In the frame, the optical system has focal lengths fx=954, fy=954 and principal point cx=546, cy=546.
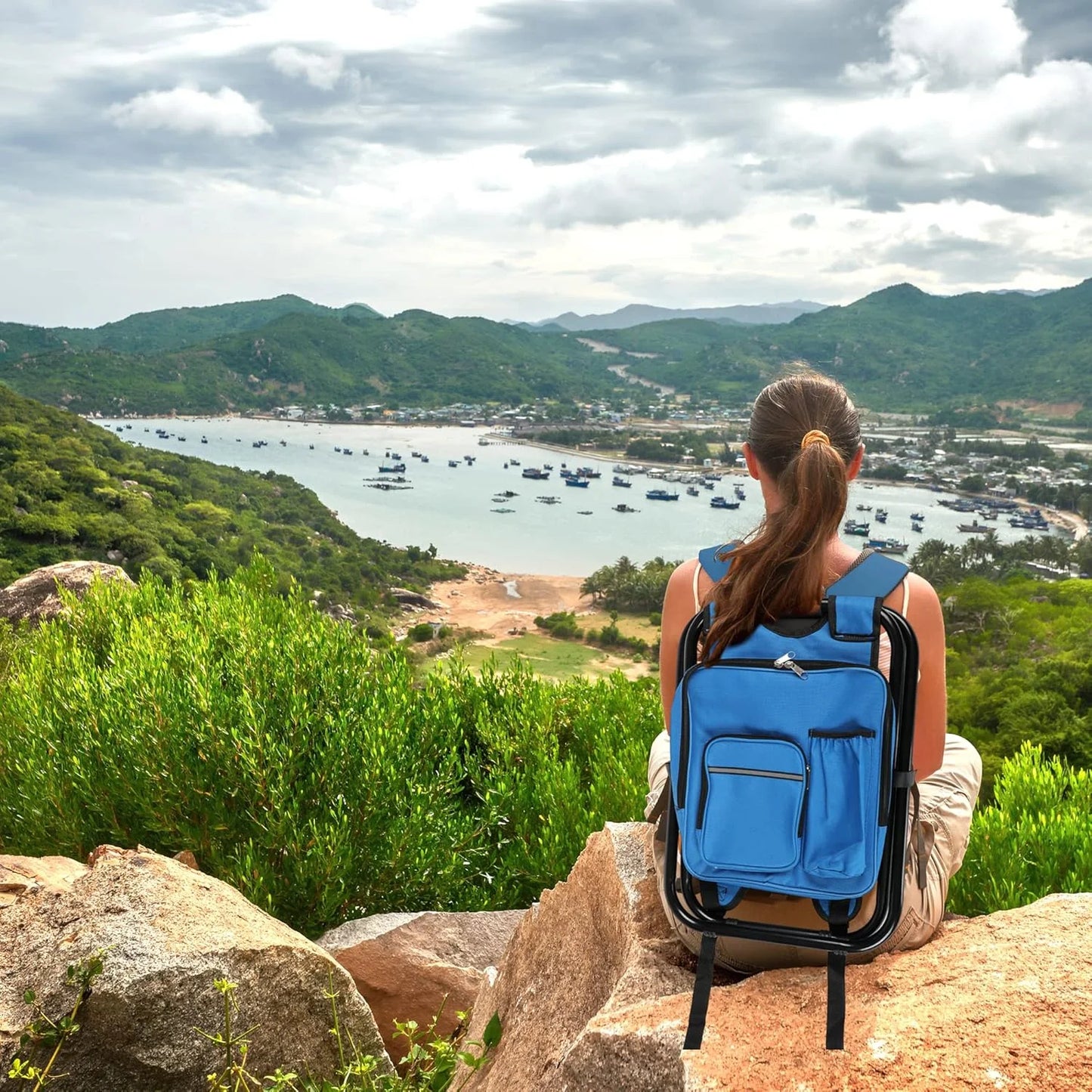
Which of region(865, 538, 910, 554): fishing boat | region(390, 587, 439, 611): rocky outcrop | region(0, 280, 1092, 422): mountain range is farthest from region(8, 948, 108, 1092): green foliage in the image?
region(0, 280, 1092, 422): mountain range

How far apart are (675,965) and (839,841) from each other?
0.76m

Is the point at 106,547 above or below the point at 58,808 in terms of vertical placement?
below

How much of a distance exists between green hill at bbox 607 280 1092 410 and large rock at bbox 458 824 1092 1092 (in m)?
128

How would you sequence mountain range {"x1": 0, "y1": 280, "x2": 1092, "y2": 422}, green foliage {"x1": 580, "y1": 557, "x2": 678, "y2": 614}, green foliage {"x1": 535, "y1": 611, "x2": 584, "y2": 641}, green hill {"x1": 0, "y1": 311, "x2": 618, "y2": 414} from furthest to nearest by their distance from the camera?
mountain range {"x1": 0, "y1": 280, "x2": 1092, "y2": 422}
green hill {"x1": 0, "y1": 311, "x2": 618, "y2": 414}
green foliage {"x1": 580, "y1": 557, "x2": 678, "y2": 614}
green foliage {"x1": 535, "y1": 611, "x2": 584, "y2": 641}

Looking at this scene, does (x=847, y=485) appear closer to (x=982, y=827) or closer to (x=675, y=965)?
(x=675, y=965)

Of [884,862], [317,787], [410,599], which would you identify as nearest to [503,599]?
[410,599]

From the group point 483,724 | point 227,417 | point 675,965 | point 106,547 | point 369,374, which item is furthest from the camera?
point 369,374

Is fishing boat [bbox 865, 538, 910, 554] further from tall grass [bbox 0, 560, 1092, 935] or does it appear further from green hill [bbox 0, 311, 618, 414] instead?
green hill [bbox 0, 311, 618, 414]

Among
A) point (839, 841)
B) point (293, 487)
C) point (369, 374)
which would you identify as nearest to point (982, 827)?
point (839, 841)

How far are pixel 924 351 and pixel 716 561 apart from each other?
162 meters

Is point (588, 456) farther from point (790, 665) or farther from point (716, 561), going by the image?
point (790, 665)

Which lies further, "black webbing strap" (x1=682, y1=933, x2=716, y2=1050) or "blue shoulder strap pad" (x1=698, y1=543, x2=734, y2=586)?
"blue shoulder strap pad" (x1=698, y1=543, x2=734, y2=586)

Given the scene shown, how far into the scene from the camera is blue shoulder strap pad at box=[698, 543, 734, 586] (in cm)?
221

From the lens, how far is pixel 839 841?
6.49 ft
